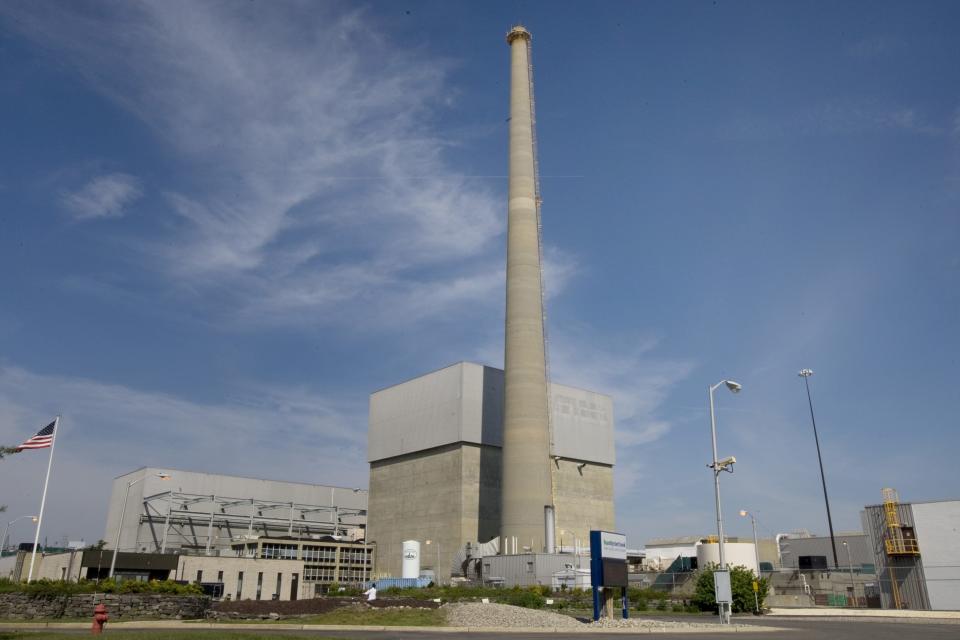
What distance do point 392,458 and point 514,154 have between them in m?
42.3

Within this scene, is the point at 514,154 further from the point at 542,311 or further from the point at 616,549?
the point at 616,549

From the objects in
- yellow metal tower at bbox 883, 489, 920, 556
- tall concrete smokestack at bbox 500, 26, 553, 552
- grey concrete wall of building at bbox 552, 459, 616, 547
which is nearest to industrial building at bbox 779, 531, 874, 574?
grey concrete wall of building at bbox 552, 459, 616, 547

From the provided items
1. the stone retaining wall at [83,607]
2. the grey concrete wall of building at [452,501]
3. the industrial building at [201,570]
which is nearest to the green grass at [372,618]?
the stone retaining wall at [83,607]

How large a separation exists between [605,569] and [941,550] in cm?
2682

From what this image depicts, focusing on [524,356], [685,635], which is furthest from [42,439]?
[524,356]

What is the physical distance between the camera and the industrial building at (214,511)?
9744cm

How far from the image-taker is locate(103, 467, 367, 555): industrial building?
97.4 meters

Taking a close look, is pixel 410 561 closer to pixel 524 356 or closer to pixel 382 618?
pixel 524 356

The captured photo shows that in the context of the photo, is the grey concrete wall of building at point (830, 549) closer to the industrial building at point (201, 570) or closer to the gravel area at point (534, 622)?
the industrial building at point (201, 570)

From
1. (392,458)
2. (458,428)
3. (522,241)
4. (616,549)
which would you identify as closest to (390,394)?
(392,458)

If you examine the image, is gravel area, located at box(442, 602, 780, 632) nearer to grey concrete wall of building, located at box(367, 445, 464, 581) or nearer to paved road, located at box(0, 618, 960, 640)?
paved road, located at box(0, 618, 960, 640)

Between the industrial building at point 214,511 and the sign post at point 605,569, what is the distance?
71.8 m

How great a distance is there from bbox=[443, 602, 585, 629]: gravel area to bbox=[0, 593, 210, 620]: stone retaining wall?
559 inches

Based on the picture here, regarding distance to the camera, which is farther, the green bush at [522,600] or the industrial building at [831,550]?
the industrial building at [831,550]
